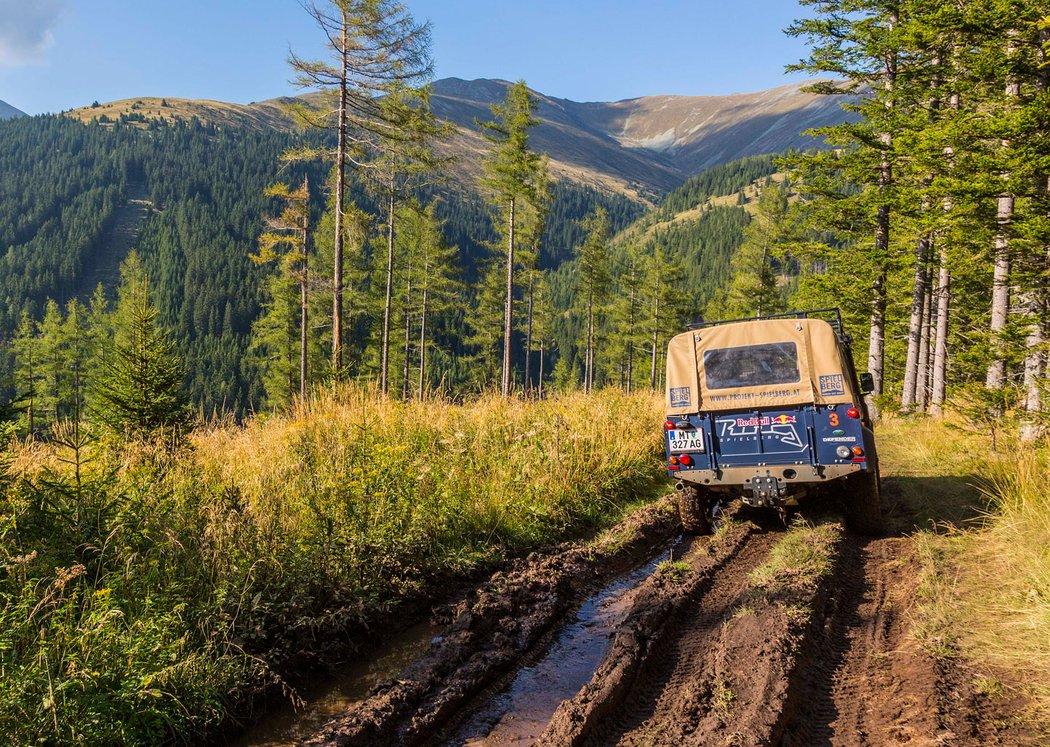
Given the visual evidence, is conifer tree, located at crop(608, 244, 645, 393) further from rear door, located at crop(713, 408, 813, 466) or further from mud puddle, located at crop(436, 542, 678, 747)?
mud puddle, located at crop(436, 542, 678, 747)

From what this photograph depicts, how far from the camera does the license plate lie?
643 centimetres

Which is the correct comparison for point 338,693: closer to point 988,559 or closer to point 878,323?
point 988,559

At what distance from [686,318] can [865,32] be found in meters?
35.2

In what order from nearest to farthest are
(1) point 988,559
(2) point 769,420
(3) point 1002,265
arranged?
(1) point 988,559
(2) point 769,420
(3) point 1002,265

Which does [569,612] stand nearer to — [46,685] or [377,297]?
[46,685]

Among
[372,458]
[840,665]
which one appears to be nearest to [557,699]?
[840,665]

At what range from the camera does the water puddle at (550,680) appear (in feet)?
10.6

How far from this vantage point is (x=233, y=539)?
13.9 feet

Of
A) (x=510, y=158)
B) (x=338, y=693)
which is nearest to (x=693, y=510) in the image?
(x=338, y=693)

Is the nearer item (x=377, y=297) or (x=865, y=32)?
(x=865, y=32)

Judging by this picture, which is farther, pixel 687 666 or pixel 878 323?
pixel 878 323

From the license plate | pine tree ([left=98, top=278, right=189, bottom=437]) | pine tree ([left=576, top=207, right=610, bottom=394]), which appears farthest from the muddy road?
pine tree ([left=576, top=207, right=610, bottom=394])

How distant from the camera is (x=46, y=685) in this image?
→ 2.64 meters

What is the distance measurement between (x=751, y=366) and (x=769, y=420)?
2.16 feet
